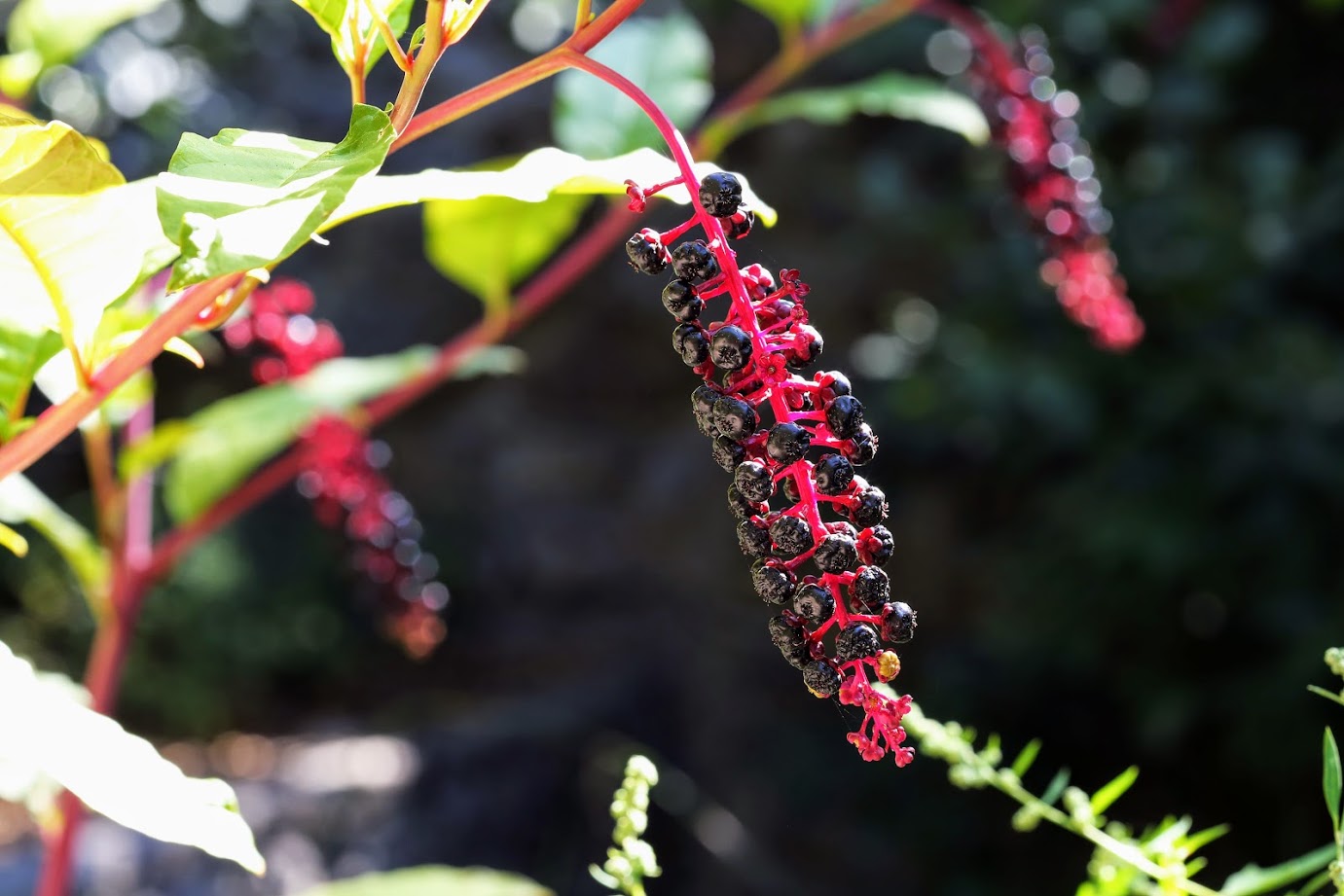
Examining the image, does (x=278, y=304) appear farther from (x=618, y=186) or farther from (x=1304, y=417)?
(x=1304, y=417)

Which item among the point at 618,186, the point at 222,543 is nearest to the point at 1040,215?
the point at 618,186

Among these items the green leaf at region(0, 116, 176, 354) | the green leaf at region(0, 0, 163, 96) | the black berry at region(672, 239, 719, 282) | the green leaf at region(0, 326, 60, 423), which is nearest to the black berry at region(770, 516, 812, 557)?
the black berry at region(672, 239, 719, 282)

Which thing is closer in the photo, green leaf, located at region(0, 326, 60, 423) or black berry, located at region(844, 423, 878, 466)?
black berry, located at region(844, 423, 878, 466)

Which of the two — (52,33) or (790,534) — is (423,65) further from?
(52,33)

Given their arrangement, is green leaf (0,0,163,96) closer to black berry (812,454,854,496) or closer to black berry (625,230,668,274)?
black berry (625,230,668,274)

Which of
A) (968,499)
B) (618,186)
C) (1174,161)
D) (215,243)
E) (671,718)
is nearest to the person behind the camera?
(215,243)

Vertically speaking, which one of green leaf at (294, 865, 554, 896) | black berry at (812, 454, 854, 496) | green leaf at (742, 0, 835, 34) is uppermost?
green leaf at (742, 0, 835, 34)

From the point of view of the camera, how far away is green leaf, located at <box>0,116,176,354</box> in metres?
0.48

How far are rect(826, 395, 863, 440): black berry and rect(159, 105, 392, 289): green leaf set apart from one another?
8.0 inches

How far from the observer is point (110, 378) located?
52 centimetres

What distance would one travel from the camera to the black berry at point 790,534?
0.48 meters

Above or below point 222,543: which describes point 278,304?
below

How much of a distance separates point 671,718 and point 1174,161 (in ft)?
11.5

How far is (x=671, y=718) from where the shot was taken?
528 cm
